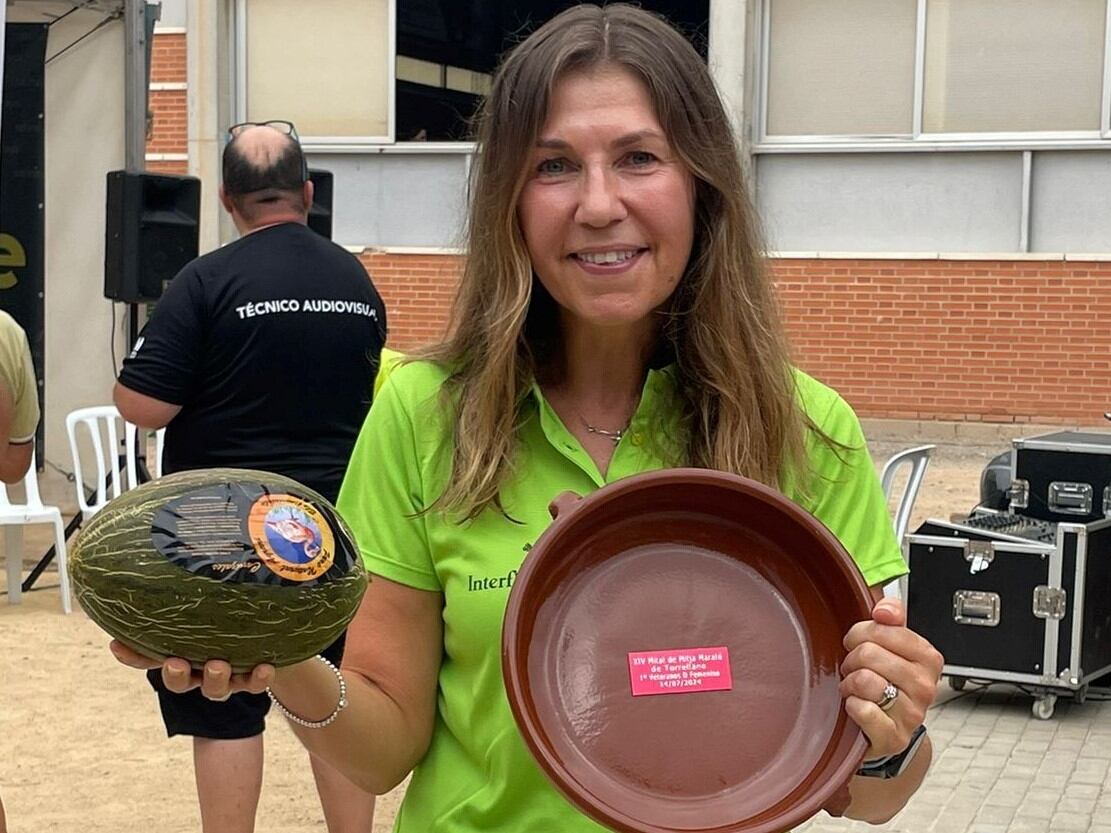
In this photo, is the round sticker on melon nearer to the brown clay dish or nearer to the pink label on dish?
the brown clay dish

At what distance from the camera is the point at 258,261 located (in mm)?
4477

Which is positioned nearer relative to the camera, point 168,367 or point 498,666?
point 498,666

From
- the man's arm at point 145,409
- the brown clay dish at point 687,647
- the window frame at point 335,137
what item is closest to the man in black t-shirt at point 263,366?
the man's arm at point 145,409

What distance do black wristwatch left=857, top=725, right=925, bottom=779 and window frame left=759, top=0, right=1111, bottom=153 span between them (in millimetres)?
12620

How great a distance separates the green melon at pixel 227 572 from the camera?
5.27 feet

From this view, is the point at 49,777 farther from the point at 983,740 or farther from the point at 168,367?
the point at 983,740

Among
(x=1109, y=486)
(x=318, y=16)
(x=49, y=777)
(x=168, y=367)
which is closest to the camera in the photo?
(x=168, y=367)

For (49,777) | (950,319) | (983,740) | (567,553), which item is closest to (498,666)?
(567,553)

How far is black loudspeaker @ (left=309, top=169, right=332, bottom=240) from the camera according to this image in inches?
364

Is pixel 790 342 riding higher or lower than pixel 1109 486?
higher

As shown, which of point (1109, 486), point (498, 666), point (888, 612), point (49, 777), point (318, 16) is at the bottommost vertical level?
point (49, 777)

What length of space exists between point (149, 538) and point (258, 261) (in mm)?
2920

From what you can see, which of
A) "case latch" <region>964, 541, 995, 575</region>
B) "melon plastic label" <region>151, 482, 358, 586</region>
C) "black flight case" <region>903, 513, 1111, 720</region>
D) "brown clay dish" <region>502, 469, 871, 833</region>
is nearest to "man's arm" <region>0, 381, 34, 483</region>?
"melon plastic label" <region>151, 482, 358, 586</region>

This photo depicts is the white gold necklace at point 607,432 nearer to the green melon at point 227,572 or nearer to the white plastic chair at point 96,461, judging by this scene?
the green melon at point 227,572
